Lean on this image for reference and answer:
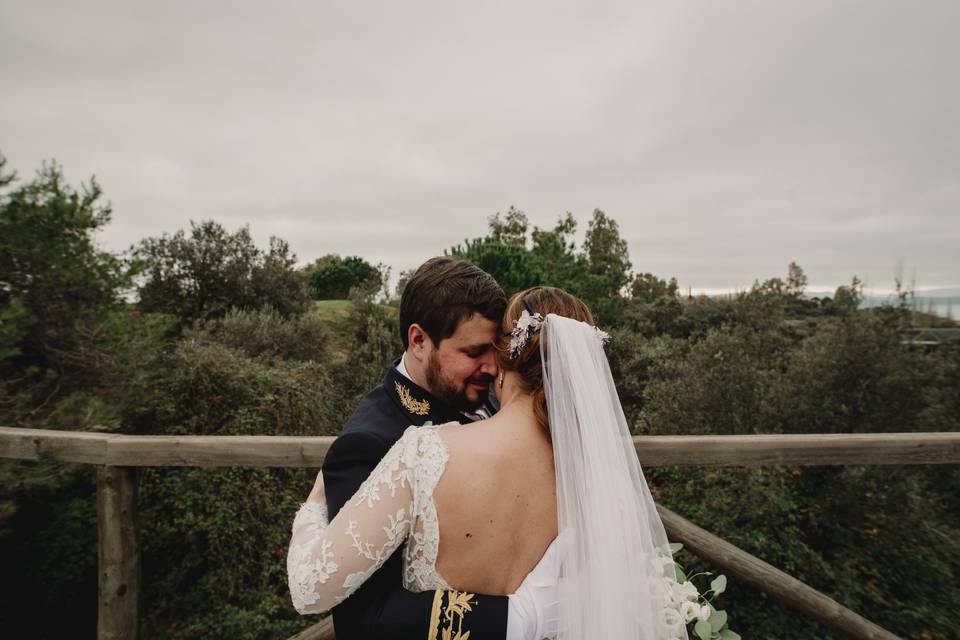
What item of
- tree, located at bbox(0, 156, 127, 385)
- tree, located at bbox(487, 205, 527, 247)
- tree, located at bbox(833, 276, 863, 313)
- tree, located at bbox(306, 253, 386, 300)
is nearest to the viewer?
tree, located at bbox(0, 156, 127, 385)

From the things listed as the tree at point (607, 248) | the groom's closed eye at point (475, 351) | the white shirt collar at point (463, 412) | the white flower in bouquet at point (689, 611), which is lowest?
the white flower in bouquet at point (689, 611)

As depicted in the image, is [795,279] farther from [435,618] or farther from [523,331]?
[435,618]

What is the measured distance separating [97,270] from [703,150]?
43.5ft

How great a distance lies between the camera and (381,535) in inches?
42.1

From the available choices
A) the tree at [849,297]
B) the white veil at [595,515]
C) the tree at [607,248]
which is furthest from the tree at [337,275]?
the white veil at [595,515]

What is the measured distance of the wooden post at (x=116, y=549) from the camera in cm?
209

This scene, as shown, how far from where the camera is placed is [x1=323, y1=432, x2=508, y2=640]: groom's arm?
1.06 metres

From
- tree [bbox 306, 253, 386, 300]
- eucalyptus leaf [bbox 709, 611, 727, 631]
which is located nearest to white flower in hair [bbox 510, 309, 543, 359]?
eucalyptus leaf [bbox 709, 611, 727, 631]

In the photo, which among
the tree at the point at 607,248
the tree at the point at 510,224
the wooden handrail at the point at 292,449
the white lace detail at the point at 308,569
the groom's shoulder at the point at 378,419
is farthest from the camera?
the tree at the point at 607,248

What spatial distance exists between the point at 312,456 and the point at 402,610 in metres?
1.09

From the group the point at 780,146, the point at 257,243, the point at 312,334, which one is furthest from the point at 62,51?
the point at 780,146

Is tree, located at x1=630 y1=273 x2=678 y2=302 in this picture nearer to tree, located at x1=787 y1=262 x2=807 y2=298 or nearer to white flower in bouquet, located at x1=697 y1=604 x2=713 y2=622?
tree, located at x1=787 y1=262 x2=807 y2=298

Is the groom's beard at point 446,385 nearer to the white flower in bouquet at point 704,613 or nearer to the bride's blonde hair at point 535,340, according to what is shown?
the bride's blonde hair at point 535,340

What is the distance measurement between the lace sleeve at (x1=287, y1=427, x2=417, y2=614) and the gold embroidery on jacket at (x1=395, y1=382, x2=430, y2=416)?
0.36 m
